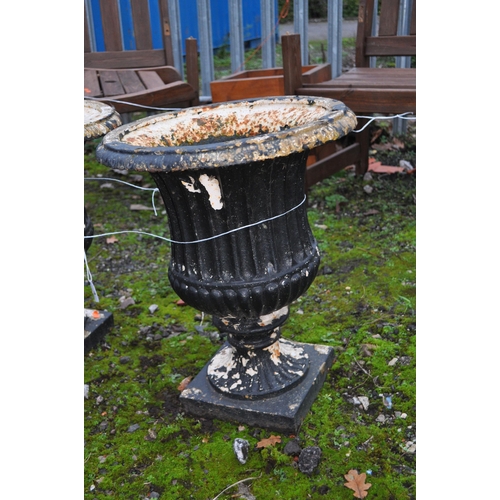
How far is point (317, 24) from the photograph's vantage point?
39.8 ft

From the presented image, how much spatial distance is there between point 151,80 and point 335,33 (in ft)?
5.19

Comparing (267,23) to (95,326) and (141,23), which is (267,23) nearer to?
(141,23)

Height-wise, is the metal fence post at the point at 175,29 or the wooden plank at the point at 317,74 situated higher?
the metal fence post at the point at 175,29

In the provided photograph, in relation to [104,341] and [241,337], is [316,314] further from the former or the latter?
[104,341]

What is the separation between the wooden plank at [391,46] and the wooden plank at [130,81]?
1.77 metres

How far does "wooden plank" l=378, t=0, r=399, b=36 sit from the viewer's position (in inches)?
156

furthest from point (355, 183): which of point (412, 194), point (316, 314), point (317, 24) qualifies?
point (317, 24)

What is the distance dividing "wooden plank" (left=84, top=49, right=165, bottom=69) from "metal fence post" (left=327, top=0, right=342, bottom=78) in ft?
4.66

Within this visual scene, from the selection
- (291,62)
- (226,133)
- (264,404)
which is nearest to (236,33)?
(291,62)

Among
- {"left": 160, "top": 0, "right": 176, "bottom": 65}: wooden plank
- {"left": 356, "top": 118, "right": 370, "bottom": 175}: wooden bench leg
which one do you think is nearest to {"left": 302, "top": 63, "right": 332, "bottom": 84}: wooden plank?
{"left": 356, "top": 118, "right": 370, "bottom": 175}: wooden bench leg

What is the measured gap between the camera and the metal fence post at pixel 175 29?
4625 mm

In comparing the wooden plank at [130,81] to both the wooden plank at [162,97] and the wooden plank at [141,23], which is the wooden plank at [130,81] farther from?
the wooden plank at [141,23]

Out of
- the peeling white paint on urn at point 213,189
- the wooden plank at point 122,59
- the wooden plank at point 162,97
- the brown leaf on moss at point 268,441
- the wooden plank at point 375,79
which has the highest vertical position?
the wooden plank at point 122,59

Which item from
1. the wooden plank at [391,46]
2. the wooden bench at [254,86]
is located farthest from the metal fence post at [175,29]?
the wooden plank at [391,46]
